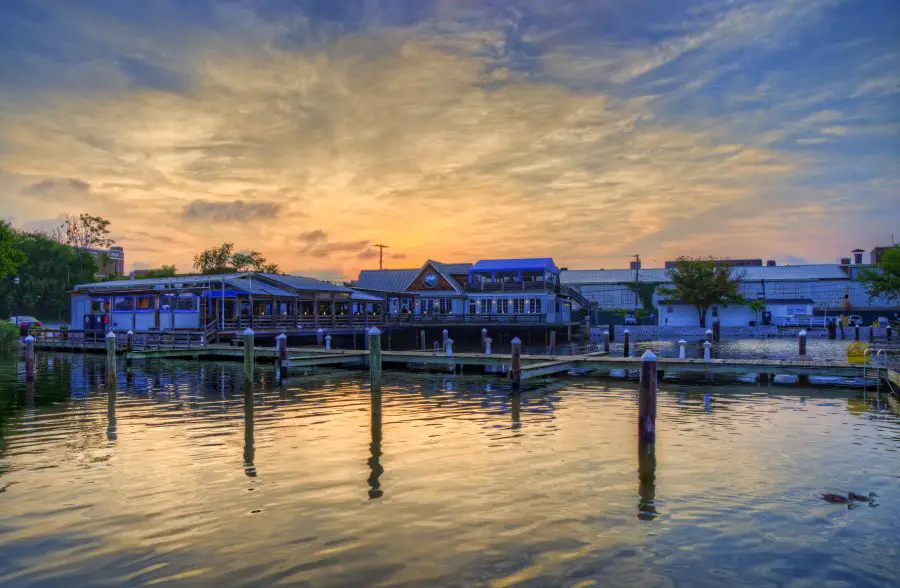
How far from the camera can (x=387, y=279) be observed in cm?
7981

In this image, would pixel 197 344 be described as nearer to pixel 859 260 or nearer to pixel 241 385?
pixel 241 385

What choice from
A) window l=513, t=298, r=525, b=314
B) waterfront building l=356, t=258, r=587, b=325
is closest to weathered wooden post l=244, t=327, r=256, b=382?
waterfront building l=356, t=258, r=587, b=325

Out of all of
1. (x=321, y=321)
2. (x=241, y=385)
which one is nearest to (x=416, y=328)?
(x=321, y=321)

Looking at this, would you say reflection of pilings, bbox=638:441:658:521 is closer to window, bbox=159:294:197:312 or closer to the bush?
window, bbox=159:294:197:312

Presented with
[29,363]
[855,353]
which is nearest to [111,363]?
[29,363]

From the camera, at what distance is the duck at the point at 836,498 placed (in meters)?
9.58

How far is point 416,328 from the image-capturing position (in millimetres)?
58031

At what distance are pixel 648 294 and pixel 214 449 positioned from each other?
77.7 meters

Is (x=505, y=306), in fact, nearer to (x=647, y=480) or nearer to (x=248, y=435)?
(x=248, y=435)

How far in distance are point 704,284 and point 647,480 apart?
62.8 m

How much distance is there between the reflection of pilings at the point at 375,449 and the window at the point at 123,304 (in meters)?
34.8

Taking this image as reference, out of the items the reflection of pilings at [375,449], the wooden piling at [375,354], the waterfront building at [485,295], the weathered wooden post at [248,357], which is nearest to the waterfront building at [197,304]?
the waterfront building at [485,295]

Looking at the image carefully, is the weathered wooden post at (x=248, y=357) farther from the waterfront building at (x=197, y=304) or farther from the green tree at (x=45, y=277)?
the green tree at (x=45, y=277)

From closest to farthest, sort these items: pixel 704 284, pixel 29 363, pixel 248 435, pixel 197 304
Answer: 1. pixel 248 435
2. pixel 29 363
3. pixel 197 304
4. pixel 704 284
